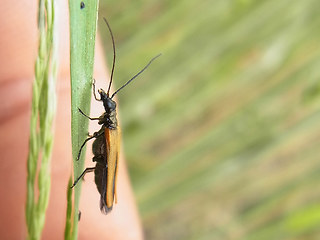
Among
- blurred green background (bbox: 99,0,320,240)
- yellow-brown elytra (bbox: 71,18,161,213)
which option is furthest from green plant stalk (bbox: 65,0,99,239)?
blurred green background (bbox: 99,0,320,240)

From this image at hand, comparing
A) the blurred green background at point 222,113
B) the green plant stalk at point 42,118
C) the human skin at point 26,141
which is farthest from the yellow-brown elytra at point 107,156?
the blurred green background at point 222,113

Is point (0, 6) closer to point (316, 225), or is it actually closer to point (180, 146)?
point (180, 146)

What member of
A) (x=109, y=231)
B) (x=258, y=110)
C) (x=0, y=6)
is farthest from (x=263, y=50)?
(x=0, y=6)

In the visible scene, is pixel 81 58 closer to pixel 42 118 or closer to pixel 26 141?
pixel 42 118

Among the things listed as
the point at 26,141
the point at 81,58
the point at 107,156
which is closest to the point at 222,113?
the point at 26,141

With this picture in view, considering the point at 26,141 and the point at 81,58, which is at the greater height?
the point at 26,141

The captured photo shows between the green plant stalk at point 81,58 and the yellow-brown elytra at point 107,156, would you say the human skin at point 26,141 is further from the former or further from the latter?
the green plant stalk at point 81,58

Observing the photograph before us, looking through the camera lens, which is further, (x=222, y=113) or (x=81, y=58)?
(x=222, y=113)
